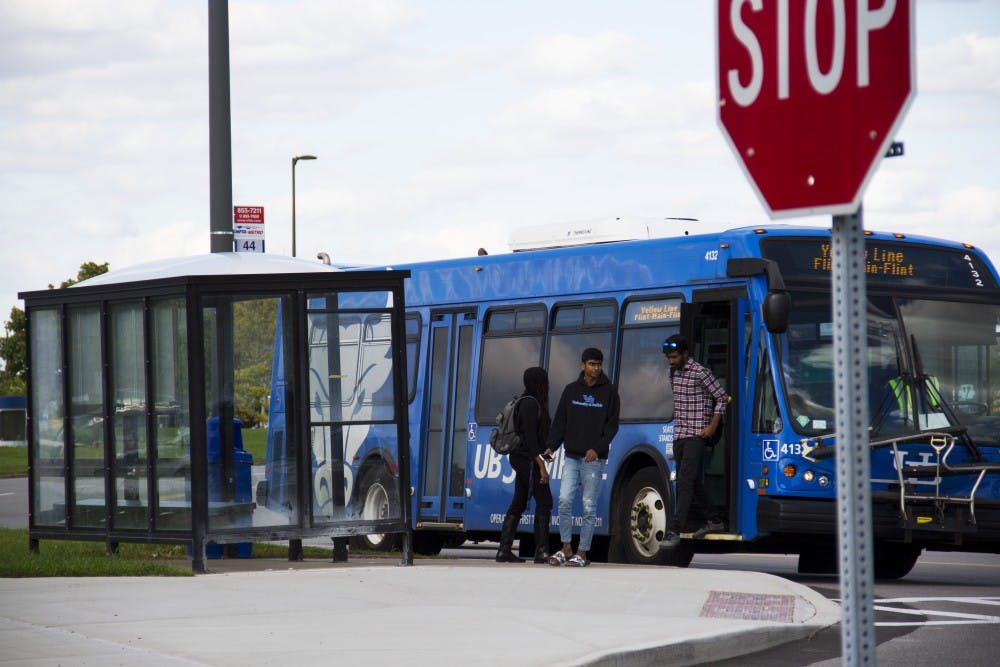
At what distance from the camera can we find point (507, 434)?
15.6 m

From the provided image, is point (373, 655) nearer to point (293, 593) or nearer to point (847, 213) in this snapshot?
point (293, 593)

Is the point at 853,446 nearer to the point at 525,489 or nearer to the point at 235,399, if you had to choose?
the point at 235,399

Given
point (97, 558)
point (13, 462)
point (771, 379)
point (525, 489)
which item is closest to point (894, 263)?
point (771, 379)

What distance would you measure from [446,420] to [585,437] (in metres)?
3.41

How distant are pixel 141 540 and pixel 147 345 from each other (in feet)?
5.54

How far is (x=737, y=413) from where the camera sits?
14875mm

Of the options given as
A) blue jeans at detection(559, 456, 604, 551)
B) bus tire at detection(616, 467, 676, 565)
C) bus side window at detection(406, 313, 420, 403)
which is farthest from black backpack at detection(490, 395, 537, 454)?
bus side window at detection(406, 313, 420, 403)

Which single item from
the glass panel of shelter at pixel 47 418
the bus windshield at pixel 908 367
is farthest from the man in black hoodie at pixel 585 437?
the glass panel of shelter at pixel 47 418

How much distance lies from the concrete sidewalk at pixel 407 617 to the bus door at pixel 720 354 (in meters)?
1.16

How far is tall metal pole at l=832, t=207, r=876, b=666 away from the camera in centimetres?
352

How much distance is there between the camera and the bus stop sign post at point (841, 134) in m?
3.53

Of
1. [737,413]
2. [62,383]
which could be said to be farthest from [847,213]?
[62,383]

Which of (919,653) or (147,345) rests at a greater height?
(147,345)

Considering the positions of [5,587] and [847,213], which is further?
[5,587]
